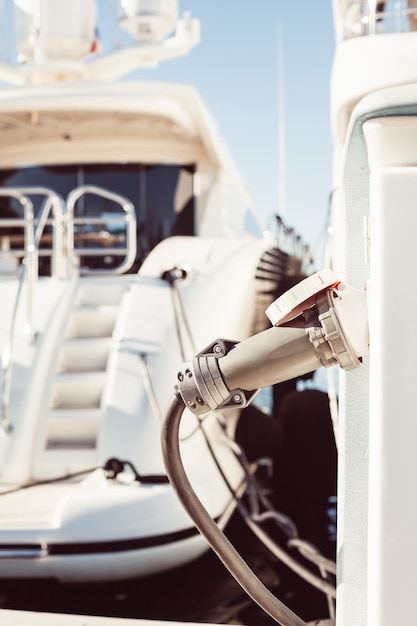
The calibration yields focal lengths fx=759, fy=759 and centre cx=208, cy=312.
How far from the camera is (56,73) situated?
792cm

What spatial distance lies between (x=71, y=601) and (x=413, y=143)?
9.98ft

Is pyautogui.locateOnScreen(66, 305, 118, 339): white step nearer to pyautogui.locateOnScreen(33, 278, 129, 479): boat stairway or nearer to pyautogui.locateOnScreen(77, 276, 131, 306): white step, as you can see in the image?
pyautogui.locateOnScreen(33, 278, 129, 479): boat stairway

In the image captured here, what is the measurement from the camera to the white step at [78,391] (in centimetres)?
418

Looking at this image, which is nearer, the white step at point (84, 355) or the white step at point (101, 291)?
the white step at point (84, 355)

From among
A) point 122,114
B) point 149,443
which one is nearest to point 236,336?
point 149,443

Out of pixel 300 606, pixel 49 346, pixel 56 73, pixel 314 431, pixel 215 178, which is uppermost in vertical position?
pixel 56 73

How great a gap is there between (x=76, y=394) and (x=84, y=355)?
0.87ft

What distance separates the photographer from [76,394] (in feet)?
13.7

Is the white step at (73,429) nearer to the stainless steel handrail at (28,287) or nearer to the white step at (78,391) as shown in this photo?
the white step at (78,391)

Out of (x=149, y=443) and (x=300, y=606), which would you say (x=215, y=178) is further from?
(x=300, y=606)

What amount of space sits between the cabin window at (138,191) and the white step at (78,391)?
2007 millimetres

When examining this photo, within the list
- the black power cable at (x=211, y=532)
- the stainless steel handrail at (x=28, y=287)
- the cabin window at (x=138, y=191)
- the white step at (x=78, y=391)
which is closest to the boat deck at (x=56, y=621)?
the black power cable at (x=211, y=532)

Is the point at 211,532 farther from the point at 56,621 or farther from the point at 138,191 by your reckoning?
the point at 138,191

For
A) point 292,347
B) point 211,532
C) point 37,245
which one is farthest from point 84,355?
point 292,347
